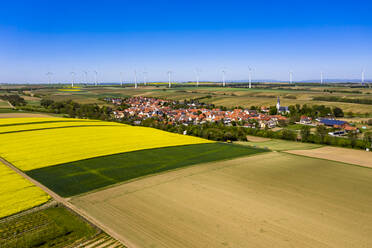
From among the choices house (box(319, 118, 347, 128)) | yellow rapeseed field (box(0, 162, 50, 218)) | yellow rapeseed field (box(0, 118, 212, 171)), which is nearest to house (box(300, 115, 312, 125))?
house (box(319, 118, 347, 128))

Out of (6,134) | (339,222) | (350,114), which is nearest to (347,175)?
(339,222)

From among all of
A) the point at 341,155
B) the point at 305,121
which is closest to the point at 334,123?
the point at 305,121

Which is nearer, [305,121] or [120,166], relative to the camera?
[120,166]

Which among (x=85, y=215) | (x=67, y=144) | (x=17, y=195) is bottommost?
Result: (x=85, y=215)

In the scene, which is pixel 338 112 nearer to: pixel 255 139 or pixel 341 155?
pixel 255 139

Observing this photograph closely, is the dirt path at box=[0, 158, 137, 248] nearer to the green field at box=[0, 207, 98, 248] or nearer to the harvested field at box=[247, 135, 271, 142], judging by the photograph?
the green field at box=[0, 207, 98, 248]

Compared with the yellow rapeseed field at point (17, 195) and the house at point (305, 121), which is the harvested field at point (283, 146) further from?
the yellow rapeseed field at point (17, 195)

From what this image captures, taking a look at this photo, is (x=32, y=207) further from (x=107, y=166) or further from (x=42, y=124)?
(x=42, y=124)
